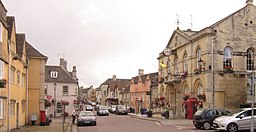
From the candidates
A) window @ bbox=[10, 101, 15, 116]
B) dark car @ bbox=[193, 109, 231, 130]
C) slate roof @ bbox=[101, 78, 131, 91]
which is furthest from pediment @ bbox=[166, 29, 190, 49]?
slate roof @ bbox=[101, 78, 131, 91]

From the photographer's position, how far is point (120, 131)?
2783 cm

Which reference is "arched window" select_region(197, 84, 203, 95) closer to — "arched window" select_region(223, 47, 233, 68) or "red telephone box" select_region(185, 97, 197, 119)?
"red telephone box" select_region(185, 97, 197, 119)

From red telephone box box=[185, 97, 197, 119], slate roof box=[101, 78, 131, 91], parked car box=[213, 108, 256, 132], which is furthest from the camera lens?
slate roof box=[101, 78, 131, 91]

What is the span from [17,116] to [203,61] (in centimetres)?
1935

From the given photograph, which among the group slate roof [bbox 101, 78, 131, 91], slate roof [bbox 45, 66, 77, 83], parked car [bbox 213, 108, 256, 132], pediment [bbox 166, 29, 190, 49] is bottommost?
parked car [bbox 213, 108, 256, 132]

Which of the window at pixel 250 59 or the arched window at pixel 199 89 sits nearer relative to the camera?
the window at pixel 250 59

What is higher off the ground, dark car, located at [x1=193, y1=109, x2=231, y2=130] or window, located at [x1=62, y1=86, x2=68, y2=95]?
window, located at [x1=62, y1=86, x2=68, y2=95]

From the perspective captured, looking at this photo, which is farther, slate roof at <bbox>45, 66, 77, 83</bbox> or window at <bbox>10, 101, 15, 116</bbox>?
slate roof at <bbox>45, 66, 77, 83</bbox>

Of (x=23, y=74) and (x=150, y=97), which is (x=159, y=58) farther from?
(x=23, y=74)

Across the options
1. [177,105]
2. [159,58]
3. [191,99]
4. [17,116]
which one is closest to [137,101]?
[159,58]

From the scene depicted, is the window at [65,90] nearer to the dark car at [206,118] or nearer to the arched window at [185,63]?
the arched window at [185,63]

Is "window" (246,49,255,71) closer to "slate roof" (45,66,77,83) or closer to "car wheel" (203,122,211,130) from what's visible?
"car wheel" (203,122,211,130)

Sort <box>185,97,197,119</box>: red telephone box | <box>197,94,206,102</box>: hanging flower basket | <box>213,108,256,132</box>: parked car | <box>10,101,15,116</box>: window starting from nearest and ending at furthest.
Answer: <box>213,108,256,132</box>: parked car, <box>10,101,15,116</box>: window, <box>197,94,206,102</box>: hanging flower basket, <box>185,97,197,119</box>: red telephone box

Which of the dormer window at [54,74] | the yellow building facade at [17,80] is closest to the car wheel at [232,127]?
the yellow building facade at [17,80]
